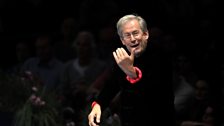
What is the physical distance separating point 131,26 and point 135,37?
76 mm

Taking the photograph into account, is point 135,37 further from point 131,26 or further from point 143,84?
point 143,84

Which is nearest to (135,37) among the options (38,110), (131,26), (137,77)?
(131,26)

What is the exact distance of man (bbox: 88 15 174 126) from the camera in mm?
4742

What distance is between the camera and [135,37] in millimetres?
4820

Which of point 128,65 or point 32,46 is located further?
point 32,46

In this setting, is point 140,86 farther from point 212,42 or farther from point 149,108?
point 212,42

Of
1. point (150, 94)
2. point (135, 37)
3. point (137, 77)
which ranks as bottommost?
point (150, 94)

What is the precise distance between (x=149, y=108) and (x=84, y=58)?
3.22 metres

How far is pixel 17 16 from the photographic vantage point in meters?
9.60

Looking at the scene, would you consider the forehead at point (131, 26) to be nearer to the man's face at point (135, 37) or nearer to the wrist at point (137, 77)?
the man's face at point (135, 37)

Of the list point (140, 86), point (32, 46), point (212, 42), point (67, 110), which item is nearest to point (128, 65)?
point (140, 86)

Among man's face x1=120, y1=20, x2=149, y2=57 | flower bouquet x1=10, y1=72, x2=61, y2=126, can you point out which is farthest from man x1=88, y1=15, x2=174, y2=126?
flower bouquet x1=10, y1=72, x2=61, y2=126

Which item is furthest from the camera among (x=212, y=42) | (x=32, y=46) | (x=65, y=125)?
(x=32, y=46)

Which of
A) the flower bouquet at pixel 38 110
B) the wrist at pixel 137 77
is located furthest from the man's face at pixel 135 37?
the flower bouquet at pixel 38 110
